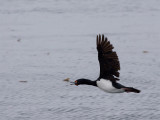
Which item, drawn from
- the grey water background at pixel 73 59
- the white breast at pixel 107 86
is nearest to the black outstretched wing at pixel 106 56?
the white breast at pixel 107 86

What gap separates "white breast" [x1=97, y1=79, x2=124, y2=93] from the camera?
7020mm

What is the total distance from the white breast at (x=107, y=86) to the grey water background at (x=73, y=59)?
1.05 meters

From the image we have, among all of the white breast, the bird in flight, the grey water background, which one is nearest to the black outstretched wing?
the bird in flight

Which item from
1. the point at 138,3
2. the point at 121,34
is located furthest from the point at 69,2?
the point at 121,34

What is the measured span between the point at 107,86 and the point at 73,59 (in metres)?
6.05

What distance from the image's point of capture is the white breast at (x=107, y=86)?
7020mm

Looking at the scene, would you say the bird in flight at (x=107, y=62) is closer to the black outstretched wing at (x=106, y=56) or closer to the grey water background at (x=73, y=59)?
the black outstretched wing at (x=106, y=56)

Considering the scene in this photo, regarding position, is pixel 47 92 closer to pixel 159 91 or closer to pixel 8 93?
pixel 8 93

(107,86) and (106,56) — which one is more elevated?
(106,56)

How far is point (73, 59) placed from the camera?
42.7 ft

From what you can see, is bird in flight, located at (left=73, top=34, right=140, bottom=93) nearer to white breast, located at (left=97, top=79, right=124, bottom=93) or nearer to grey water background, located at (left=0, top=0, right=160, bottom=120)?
white breast, located at (left=97, top=79, right=124, bottom=93)

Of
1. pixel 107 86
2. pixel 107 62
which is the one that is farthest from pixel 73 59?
pixel 107 86

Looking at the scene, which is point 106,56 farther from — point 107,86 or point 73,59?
point 73,59

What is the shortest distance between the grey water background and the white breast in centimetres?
105
